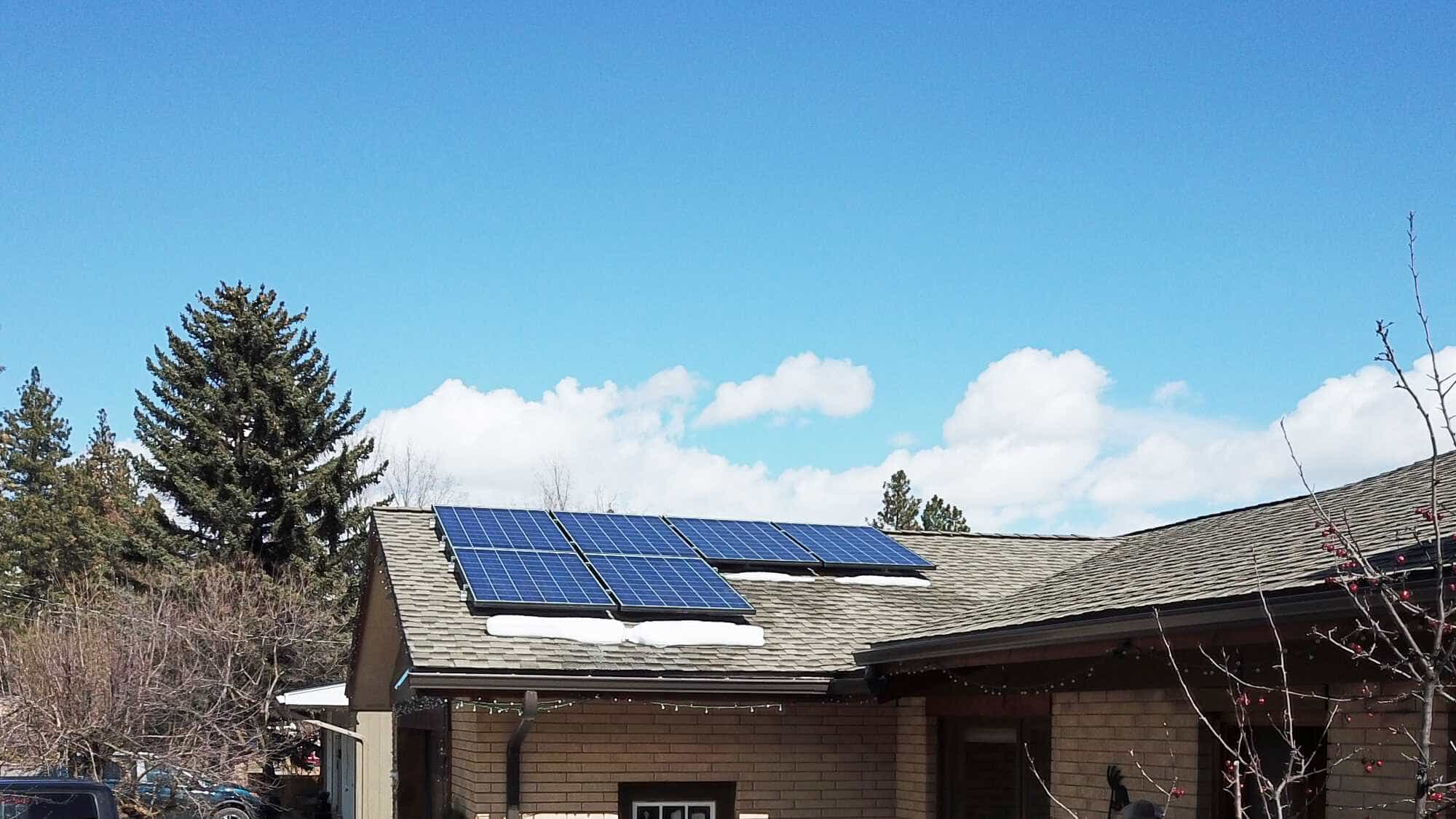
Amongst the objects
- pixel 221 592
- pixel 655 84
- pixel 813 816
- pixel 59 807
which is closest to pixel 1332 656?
pixel 813 816

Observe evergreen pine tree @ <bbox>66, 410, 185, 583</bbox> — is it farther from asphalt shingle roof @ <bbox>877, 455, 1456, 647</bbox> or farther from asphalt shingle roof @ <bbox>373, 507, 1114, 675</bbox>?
asphalt shingle roof @ <bbox>877, 455, 1456, 647</bbox>

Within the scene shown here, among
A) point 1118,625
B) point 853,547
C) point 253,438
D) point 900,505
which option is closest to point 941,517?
point 900,505

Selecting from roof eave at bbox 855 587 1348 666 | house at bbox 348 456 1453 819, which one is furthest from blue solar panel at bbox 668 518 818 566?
roof eave at bbox 855 587 1348 666

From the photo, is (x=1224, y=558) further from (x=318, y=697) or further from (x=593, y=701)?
(x=318, y=697)

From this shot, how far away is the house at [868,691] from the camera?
9430 millimetres

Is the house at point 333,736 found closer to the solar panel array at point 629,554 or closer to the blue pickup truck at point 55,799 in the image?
the solar panel array at point 629,554

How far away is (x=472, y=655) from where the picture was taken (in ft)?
37.4

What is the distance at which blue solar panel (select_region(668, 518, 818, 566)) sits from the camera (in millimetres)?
15352

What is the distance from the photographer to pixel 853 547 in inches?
653

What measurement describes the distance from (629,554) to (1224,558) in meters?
6.39

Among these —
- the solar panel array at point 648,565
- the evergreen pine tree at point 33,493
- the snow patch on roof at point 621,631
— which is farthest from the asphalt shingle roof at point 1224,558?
the evergreen pine tree at point 33,493

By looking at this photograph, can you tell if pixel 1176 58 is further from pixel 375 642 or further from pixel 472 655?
pixel 375 642

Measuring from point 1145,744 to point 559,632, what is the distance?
5101 mm

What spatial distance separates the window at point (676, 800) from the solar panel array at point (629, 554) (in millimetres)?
1593
